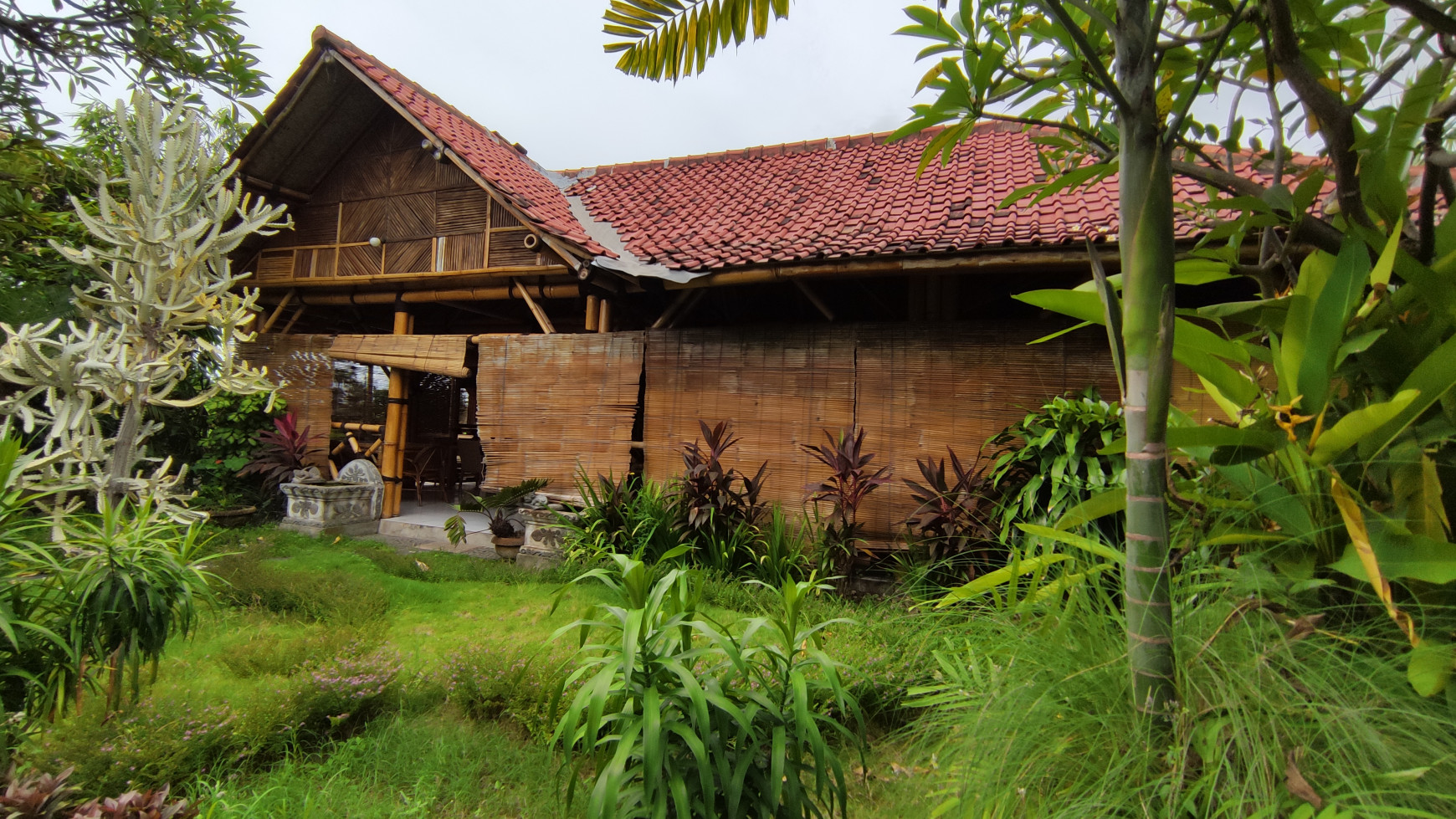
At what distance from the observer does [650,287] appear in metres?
6.18

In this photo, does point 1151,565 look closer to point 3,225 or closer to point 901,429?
point 901,429

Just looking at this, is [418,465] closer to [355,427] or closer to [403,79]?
[355,427]

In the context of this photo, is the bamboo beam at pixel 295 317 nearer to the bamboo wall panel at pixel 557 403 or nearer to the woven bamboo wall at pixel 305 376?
the woven bamboo wall at pixel 305 376

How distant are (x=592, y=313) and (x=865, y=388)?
2997 mm

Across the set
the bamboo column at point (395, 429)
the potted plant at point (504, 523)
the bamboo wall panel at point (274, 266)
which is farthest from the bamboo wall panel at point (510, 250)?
the bamboo wall panel at point (274, 266)

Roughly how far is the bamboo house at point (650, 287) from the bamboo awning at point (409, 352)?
0.03 meters

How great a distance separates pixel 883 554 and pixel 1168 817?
449 cm

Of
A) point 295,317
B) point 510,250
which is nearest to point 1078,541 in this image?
point 510,250

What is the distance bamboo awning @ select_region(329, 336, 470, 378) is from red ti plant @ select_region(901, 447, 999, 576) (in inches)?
204

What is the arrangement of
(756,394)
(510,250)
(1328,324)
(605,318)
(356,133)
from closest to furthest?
(1328,324) → (756,394) → (605,318) → (510,250) → (356,133)

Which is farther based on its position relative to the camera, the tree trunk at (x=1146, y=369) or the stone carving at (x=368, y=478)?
the stone carving at (x=368, y=478)

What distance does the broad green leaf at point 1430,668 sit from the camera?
2.78ft

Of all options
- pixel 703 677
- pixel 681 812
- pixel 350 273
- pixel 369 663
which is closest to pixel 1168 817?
pixel 681 812

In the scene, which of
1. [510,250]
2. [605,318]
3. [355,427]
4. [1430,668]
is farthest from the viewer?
[355,427]
